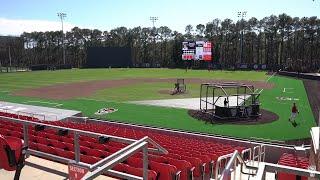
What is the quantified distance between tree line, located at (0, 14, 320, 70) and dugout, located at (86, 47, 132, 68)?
13.2 metres

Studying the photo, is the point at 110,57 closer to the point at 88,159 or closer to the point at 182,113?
the point at 182,113

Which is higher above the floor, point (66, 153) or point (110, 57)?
point (110, 57)

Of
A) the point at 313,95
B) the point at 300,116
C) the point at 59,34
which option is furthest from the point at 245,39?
the point at 300,116

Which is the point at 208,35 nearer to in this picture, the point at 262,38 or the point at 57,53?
the point at 262,38

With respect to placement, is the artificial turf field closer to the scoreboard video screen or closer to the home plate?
the home plate

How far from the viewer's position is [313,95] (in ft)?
136

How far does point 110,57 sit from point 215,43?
A: 46822 mm

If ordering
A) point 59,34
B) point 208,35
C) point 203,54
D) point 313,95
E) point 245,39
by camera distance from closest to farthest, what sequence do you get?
point 313,95, point 203,54, point 245,39, point 208,35, point 59,34

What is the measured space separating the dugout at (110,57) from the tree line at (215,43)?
13.2 meters

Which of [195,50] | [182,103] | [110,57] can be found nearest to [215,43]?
[110,57]

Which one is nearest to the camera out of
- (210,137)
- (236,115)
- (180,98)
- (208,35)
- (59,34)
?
(210,137)

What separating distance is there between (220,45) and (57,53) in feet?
264

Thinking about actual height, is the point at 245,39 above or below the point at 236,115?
above

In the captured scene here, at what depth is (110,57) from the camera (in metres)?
121
